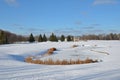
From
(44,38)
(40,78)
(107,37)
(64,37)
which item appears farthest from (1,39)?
(107,37)

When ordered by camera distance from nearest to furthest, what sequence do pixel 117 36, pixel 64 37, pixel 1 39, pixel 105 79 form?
pixel 105 79 → pixel 1 39 → pixel 64 37 → pixel 117 36

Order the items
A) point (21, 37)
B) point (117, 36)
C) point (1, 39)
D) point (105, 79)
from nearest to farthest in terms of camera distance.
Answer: point (105, 79) < point (1, 39) < point (21, 37) < point (117, 36)

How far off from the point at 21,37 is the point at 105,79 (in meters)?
85.7

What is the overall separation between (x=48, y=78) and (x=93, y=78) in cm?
156

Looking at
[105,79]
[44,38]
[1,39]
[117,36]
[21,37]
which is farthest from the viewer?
[117,36]

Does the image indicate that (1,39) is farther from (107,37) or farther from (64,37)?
(107,37)

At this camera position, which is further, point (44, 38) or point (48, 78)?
point (44, 38)

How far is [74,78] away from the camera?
6.74 metres

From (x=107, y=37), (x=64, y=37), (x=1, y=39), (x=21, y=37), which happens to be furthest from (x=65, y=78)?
(x=107, y=37)

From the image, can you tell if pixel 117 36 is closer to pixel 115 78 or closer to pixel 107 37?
pixel 107 37

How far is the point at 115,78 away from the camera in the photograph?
6871mm

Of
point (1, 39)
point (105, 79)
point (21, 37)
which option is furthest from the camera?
point (21, 37)

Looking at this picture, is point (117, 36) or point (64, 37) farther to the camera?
point (117, 36)

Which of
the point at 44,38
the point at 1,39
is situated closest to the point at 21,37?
the point at 44,38
